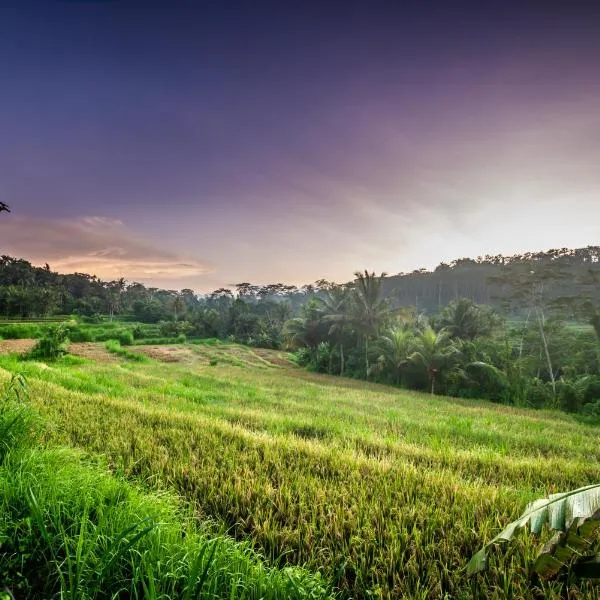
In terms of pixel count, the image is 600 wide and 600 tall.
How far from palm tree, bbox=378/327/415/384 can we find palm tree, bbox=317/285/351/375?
562 centimetres

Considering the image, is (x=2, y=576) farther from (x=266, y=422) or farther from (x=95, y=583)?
(x=266, y=422)

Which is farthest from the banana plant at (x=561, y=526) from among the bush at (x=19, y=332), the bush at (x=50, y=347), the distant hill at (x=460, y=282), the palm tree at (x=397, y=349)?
the distant hill at (x=460, y=282)

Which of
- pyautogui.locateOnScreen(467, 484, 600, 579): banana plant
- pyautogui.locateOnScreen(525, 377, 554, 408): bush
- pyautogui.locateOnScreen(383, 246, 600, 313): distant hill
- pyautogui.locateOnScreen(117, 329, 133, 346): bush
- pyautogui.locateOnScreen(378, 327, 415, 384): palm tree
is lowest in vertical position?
pyautogui.locateOnScreen(117, 329, 133, 346): bush

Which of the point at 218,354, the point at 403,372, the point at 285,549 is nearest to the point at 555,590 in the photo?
the point at 285,549

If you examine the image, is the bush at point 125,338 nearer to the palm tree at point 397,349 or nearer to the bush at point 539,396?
the palm tree at point 397,349

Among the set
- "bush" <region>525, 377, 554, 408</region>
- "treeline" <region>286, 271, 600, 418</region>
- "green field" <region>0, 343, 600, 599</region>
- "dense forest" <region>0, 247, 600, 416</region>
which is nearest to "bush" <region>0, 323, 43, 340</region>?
"dense forest" <region>0, 247, 600, 416</region>

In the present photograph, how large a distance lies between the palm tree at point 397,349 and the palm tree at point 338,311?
5622 millimetres

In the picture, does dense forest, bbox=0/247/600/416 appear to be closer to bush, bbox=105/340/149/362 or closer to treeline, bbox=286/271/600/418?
treeline, bbox=286/271/600/418

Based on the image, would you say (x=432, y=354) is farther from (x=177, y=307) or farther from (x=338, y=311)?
(x=177, y=307)

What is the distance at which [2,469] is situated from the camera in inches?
113

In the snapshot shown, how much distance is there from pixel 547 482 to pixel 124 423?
6.01 m

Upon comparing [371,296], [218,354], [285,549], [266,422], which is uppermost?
[371,296]

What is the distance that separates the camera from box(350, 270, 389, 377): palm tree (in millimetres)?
31062

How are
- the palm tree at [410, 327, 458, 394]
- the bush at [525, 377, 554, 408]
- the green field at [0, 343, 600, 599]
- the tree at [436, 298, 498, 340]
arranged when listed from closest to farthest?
1. the green field at [0, 343, 600, 599]
2. the bush at [525, 377, 554, 408]
3. the palm tree at [410, 327, 458, 394]
4. the tree at [436, 298, 498, 340]
